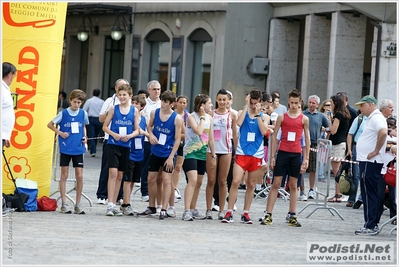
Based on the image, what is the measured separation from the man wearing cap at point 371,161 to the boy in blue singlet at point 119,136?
3116mm

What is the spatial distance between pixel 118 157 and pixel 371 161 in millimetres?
3454

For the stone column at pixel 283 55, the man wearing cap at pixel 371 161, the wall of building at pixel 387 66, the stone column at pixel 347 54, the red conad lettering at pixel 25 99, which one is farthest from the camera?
the stone column at pixel 283 55

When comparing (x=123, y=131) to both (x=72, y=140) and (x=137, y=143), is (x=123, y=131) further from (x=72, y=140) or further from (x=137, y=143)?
(x=72, y=140)

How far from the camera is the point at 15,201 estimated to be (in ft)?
46.9

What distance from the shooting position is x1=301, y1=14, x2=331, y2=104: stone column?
30.0 metres

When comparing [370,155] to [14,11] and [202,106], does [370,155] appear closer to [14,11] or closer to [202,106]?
[202,106]

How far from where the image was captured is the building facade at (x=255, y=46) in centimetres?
2822

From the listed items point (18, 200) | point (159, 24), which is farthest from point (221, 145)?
point (159, 24)

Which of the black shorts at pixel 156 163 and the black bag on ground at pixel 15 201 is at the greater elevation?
the black shorts at pixel 156 163

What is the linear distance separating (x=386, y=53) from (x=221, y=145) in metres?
11.9

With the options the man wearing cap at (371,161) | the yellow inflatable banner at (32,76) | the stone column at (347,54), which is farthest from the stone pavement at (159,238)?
the stone column at (347,54)

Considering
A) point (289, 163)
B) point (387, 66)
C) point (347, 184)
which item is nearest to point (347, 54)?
point (387, 66)

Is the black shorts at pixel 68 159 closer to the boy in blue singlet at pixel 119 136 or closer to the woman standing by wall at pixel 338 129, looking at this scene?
the boy in blue singlet at pixel 119 136

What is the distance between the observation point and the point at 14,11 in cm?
1443
